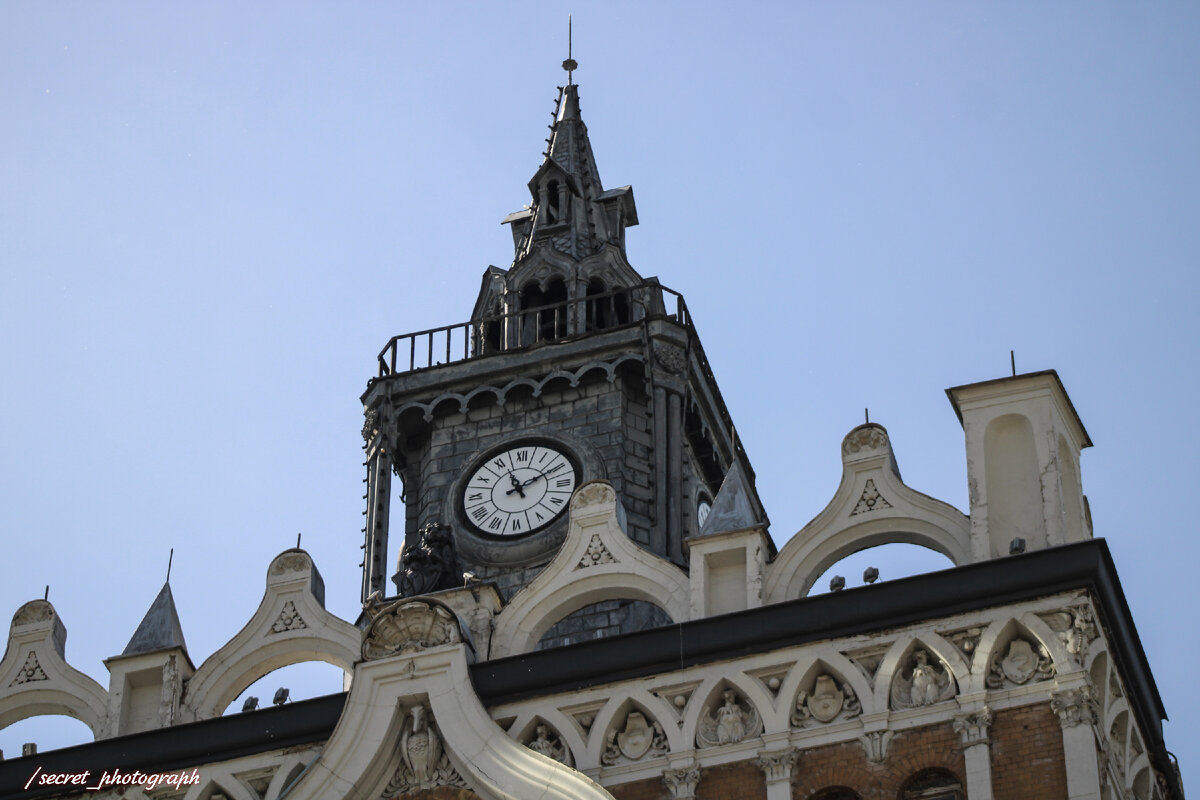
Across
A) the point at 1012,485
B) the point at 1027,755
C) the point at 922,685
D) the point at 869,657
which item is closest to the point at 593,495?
the point at 869,657

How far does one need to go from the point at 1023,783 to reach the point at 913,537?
4.22m

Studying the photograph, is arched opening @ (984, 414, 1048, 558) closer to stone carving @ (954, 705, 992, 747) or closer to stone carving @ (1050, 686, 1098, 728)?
stone carving @ (1050, 686, 1098, 728)

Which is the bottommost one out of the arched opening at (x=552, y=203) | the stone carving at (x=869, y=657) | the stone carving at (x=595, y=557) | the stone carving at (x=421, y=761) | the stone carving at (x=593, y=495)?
the stone carving at (x=421, y=761)

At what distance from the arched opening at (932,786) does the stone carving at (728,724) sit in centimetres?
199

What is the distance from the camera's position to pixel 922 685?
107ft

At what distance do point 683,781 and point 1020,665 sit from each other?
13.4 feet

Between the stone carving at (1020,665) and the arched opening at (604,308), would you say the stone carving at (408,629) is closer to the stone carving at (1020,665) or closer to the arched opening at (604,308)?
the stone carving at (1020,665)

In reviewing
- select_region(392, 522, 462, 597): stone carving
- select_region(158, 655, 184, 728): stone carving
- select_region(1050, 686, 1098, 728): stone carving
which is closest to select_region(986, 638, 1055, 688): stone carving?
select_region(1050, 686, 1098, 728): stone carving

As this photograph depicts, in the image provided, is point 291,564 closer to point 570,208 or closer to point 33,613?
point 33,613

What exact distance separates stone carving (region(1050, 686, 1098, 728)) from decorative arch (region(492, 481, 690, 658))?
17.6ft

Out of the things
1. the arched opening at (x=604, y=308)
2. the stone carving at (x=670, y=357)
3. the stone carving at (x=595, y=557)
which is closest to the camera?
the stone carving at (x=595, y=557)

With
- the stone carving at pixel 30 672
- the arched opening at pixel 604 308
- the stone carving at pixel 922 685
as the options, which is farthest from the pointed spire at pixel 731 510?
the arched opening at pixel 604 308

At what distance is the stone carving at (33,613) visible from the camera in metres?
37.8

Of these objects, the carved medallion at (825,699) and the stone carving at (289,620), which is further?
the stone carving at (289,620)
